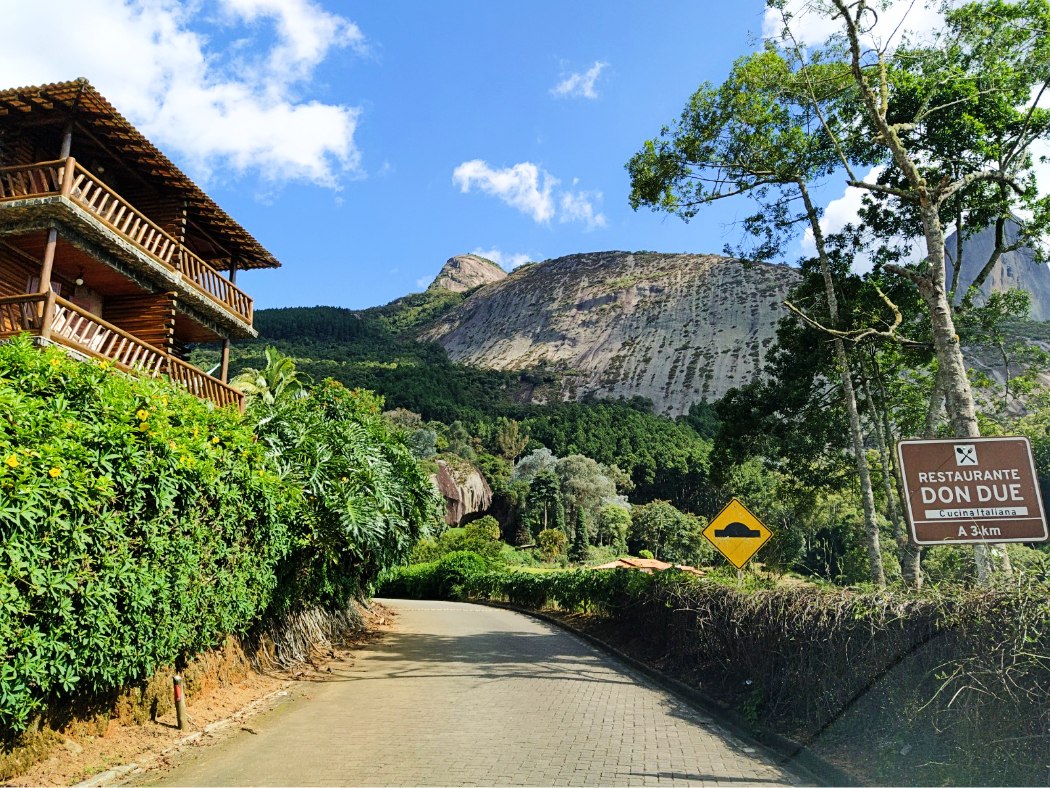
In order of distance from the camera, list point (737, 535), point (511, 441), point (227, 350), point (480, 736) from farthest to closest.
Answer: point (511, 441) → point (227, 350) → point (737, 535) → point (480, 736)

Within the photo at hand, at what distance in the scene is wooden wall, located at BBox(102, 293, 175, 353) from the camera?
1500 centimetres

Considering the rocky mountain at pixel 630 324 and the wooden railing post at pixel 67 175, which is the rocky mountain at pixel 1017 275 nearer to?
the wooden railing post at pixel 67 175

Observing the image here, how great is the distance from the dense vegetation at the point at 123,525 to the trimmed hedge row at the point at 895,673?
5.68 m

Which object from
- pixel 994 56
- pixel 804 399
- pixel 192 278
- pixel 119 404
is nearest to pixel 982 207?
pixel 994 56

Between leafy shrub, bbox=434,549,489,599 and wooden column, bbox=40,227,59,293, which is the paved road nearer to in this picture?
wooden column, bbox=40,227,59,293

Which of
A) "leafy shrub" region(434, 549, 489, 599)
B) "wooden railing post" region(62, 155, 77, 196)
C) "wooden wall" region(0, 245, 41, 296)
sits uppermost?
"wooden railing post" region(62, 155, 77, 196)

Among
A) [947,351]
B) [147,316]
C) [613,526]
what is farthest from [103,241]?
[613,526]

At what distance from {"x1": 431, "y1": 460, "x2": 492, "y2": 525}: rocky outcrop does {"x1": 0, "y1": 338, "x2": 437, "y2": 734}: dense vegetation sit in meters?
44.2

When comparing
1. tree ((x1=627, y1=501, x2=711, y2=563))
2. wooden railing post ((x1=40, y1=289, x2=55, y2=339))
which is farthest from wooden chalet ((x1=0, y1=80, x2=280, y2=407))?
tree ((x1=627, y1=501, x2=711, y2=563))

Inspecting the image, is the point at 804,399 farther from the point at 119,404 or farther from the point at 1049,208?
the point at 119,404

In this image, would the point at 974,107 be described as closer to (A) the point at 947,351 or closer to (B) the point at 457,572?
(A) the point at 947,351

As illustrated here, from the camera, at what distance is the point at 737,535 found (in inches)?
403

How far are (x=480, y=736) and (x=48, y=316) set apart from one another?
9.14 metres

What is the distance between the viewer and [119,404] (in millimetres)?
5746
